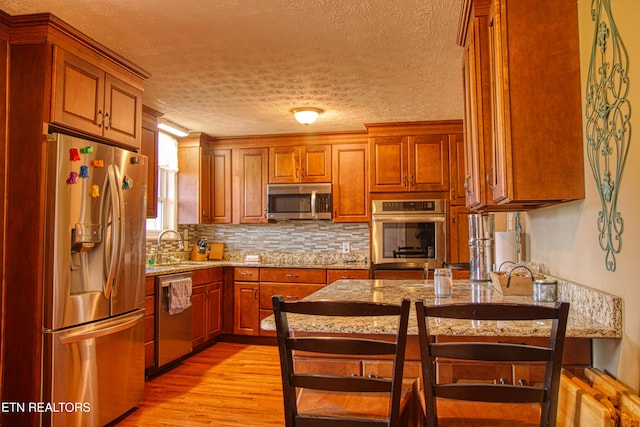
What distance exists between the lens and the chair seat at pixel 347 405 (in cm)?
134

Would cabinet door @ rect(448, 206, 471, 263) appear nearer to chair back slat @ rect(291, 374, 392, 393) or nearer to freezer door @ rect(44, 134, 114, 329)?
freezer door @ rect(44, 134, 114, 329)

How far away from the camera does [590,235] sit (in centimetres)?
166

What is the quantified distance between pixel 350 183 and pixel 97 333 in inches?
120

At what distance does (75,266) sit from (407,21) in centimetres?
222

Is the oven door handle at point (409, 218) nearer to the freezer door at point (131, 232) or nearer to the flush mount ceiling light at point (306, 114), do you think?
the flush mount ceiling light at point (306, 114)

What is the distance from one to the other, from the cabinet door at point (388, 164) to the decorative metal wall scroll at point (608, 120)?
3.00m

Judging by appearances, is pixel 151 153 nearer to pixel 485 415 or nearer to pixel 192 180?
pixel 192 180

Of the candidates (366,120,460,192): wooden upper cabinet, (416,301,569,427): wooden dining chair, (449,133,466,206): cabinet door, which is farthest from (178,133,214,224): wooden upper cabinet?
(416,301,569,427): wooden dining chair

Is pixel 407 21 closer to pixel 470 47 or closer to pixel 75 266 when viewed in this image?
pixel 470 47

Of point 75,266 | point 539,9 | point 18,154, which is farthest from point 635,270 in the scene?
point 18,154

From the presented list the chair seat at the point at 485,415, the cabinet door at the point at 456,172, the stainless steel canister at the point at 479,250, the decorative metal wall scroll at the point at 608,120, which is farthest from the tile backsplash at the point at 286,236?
the chair seat at the point at 485,415

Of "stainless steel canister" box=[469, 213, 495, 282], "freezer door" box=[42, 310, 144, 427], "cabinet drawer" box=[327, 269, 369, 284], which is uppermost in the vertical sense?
"stainless steel canister" box=[469, 213, 495, 282]

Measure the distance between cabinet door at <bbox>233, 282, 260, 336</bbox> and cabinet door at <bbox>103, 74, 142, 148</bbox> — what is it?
2202mm

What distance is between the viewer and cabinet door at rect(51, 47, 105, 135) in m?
2.35
